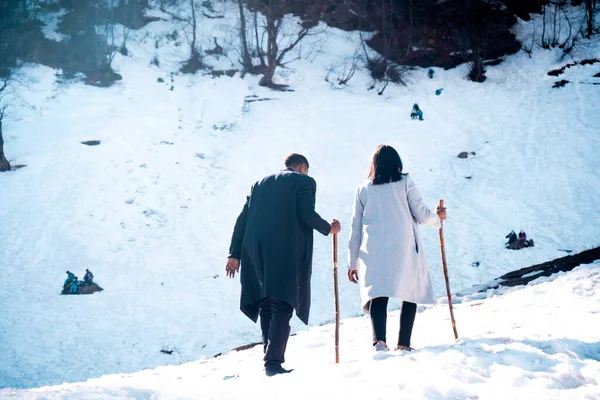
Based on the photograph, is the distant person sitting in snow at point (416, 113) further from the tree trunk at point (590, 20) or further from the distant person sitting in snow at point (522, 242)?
the tree trunk at point (590, 20)

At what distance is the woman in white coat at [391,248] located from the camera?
12.6ft

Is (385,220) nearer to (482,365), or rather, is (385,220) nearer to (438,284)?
(482,365)

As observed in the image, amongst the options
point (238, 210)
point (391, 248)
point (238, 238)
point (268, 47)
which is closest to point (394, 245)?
point (391, 248)

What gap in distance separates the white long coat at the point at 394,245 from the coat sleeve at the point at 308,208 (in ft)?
1.32

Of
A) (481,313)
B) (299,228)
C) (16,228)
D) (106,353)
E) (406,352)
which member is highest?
(299,228)

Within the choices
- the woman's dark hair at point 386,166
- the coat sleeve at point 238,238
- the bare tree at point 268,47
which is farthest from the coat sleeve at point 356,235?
the bare tree at point 268,47

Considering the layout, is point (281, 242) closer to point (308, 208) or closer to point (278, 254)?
point (278, 254)

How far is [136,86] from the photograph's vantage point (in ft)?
77.3

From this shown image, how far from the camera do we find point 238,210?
49.1ft

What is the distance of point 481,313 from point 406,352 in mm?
2103

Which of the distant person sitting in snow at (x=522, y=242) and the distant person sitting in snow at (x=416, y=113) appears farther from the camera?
the distant person sitting in snow at (x=416, y=113)

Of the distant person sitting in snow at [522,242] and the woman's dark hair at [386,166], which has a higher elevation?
the woman's dark hair at [386,166]

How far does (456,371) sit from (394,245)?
3.79ft

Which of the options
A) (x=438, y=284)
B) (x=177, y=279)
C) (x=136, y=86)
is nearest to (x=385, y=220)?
(x=438, y=284)
